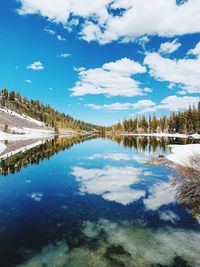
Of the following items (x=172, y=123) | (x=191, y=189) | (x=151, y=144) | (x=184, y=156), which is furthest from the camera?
(x=172, y=123)

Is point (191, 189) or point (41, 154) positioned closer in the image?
point (191, 189)

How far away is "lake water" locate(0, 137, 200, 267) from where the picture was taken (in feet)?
27.6

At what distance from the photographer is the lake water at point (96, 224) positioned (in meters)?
8.41

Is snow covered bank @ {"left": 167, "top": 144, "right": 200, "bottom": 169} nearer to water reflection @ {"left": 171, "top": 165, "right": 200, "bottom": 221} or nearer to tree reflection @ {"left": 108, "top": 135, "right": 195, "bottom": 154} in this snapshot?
water reflection @ {"left": 171, "top": 165, "right": 200, "bottom": 221}

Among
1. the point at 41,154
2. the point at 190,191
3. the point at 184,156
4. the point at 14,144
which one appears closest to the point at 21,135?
the point at 14,144

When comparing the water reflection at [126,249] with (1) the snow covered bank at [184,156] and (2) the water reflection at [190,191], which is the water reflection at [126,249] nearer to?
(2) the water reflection at [190,191]

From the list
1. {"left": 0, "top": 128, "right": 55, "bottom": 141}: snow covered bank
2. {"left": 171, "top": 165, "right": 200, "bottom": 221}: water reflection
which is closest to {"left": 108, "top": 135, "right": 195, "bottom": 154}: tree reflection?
{"left": 171, "top": 165, "right": 200, "bottom": 221}: water reflection

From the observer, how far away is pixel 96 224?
11.2 meters

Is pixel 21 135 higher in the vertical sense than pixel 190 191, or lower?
higher

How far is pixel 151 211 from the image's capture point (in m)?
13.1

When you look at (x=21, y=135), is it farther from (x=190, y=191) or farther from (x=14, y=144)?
(x=190, y=191)

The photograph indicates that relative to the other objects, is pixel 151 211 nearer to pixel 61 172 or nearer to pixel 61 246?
pixel 61 246

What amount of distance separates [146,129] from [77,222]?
6725 inches

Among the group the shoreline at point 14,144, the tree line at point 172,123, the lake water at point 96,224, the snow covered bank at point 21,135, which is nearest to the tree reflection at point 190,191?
the lake water at point 96,224
